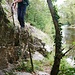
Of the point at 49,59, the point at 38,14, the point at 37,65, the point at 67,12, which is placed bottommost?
the point at 37,65

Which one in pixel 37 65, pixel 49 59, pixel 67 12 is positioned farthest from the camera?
pixel 67 12

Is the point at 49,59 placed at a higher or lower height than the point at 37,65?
higher

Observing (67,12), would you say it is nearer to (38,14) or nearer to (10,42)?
(38,14)

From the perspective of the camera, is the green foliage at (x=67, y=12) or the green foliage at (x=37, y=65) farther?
the green foliage at (x=67, y=12)

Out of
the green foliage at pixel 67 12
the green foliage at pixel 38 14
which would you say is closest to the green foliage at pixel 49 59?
the green foliage at pixel 38 14

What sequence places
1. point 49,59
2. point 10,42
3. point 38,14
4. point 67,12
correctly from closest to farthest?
1. point 10,42
2. point 49,59
3. point 38,14
4. point 67,12

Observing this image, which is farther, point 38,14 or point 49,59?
point 38,14

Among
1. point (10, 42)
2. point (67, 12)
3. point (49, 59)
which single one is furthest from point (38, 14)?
point (67, 12)

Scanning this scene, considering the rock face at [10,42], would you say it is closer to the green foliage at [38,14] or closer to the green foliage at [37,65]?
the green foliage at [37,65]

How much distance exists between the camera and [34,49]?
41.0ft

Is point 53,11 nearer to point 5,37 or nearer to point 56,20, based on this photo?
point 56,20

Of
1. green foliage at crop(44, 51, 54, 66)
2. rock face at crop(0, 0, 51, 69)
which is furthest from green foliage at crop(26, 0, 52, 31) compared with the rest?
rock face at crop(0, 0, 51, 69)

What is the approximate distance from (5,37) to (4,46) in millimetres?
329

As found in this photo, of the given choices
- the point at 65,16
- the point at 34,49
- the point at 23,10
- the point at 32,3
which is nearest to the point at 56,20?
the point at 23,10
